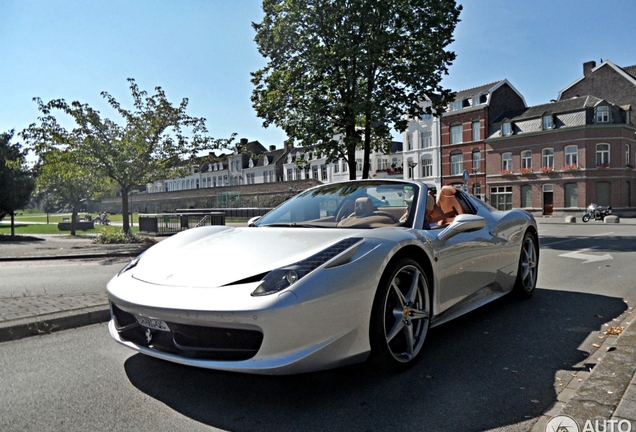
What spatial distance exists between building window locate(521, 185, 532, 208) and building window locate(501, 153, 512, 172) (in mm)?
2537

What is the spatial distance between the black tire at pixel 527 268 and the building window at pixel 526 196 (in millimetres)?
44712

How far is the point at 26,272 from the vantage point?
30.5 feet

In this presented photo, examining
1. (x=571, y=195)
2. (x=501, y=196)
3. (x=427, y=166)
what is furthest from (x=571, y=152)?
(x=427, y=166)

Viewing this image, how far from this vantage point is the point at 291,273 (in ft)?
8.71

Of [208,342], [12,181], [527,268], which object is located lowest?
[527,268]

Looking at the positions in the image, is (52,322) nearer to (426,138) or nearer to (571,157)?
(571,157)

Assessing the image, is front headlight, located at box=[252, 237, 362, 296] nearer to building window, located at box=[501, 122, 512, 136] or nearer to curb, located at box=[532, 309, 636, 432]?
curb, located at box=[532, 309, 636, 432]

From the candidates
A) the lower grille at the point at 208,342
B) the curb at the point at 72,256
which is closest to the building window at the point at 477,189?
the curb at the point at 72,256

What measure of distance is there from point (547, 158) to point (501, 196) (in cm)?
609

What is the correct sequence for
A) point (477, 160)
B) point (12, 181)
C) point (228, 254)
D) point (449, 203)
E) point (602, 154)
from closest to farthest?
point (228, 254) → point (449, 203) → point (12, 181) → point (602, 154) → point (477, 160)

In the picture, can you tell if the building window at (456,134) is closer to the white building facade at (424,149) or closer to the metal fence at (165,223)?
the white building facade at (424,149)

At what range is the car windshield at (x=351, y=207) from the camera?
385 centimetres

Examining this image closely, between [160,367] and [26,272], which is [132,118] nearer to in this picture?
[26,272]

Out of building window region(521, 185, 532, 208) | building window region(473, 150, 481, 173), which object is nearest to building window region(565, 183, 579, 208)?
building window region(521, 185, 532, 208)
